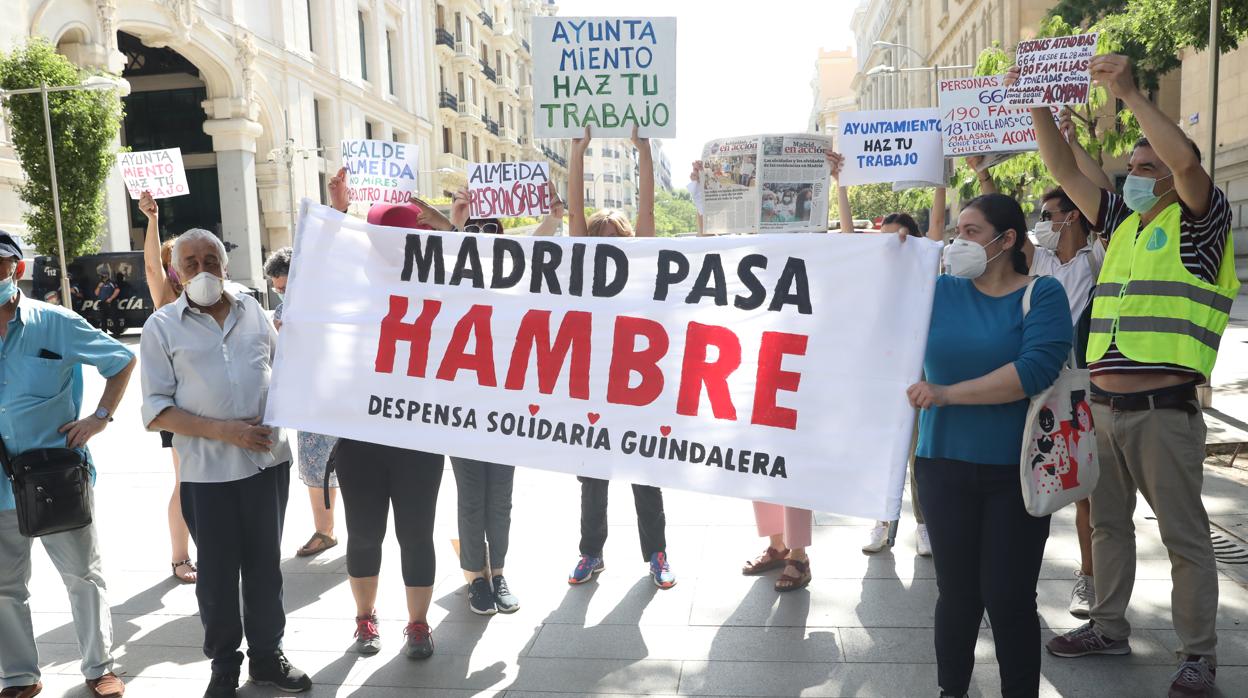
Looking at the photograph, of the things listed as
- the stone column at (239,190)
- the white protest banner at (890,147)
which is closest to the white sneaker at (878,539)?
the white protest banner at (890,147)

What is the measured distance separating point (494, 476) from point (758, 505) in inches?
54.2

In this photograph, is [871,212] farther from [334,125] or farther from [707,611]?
[707,611]

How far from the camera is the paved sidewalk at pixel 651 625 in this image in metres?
3.91

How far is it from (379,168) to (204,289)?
5.70 m

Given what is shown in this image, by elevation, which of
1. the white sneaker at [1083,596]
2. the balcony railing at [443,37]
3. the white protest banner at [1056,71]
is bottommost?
the white sneaker at [1083,596]

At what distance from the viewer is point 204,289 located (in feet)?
12.5

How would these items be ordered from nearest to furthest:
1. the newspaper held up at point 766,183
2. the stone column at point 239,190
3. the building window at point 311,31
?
1. the newspaper held up at point 766,183
2. the stone column at point 239,190
3. the building window at point 311,31

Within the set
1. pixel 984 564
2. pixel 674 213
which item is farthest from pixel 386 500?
pixel 674 213

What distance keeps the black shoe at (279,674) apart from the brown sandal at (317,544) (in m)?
1.91

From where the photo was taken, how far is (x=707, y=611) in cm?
470

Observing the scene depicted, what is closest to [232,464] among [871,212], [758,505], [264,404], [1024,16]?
[264,404]

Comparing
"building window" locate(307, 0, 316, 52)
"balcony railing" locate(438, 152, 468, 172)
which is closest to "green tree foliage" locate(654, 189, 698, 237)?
"balcony railing" locate(438, 152, 468, 172)

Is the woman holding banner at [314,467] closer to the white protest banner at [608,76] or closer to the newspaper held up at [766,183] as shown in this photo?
the white protest banner at [608,76]

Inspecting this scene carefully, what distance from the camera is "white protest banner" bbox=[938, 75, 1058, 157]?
6.43 m
